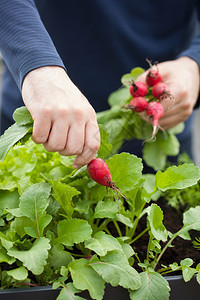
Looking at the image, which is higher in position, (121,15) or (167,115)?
(121,15)

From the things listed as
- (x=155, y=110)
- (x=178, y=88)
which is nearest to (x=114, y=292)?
(x=155, y=110)

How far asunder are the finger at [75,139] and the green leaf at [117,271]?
146 millimetres

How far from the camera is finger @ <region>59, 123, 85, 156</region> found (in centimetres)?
45

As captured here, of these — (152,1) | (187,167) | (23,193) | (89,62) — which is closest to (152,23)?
(152,1)

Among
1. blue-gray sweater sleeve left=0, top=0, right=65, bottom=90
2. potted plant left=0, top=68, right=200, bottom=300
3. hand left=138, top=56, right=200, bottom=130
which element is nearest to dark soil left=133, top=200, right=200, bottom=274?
potted plant left=0, top=68, right=200, bottom=300

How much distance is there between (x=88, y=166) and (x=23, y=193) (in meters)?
0.10

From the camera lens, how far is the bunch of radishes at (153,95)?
2.30 feet

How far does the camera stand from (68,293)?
1.43 ft

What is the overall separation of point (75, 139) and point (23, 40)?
22cm

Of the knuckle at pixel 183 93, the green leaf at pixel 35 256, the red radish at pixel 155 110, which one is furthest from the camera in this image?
the knuckle at pixel 183 93

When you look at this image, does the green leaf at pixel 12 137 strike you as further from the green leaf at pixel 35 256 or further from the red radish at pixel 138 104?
the red radish at pixel 138 104

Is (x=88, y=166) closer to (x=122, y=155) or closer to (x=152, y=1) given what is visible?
(x=122, y=155)

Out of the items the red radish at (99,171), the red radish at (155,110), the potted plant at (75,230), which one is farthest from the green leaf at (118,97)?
the red radish at (99,171)

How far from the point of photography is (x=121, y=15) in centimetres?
103
